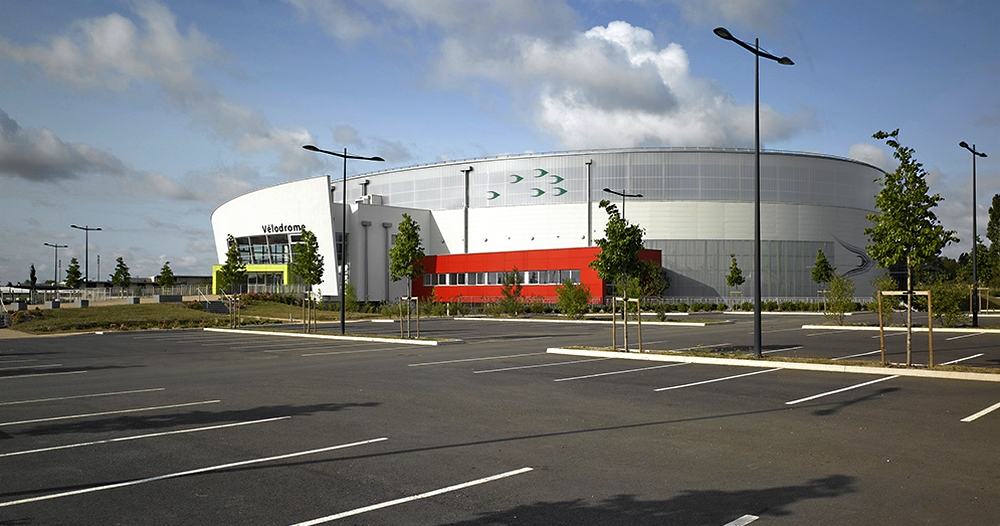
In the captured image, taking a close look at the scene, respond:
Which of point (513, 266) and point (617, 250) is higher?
point (513, 266)

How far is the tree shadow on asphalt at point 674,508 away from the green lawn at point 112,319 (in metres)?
38.9

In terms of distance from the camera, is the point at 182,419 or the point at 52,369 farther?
the point at 52,369

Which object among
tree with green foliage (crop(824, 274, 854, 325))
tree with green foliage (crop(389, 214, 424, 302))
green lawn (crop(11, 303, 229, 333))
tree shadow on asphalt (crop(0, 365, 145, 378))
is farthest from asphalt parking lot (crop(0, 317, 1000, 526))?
green lawn (crop(11, 303, 229, 333))

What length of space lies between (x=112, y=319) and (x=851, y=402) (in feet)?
A: 142

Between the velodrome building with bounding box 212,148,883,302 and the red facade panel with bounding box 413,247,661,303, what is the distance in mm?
169

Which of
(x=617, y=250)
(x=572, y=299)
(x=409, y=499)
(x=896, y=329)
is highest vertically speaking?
(x=617, y=250)

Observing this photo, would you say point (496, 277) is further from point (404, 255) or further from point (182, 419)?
point (182, 419)

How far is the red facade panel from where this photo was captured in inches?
2689

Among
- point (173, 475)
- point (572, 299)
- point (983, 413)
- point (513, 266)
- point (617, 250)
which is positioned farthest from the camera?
point (513, 266)

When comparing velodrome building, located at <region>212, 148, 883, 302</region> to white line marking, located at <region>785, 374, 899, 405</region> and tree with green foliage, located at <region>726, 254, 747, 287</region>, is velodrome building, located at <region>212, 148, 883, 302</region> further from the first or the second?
white line marking, located at <region>785, 374, 899, 405</region>

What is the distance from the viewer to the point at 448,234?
287ft

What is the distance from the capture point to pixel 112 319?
44469 mm

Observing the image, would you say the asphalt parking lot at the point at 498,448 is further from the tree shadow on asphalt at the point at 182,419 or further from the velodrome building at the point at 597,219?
the velodrome building at the point at 597,219

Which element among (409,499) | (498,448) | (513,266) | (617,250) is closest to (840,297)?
(617,250)
